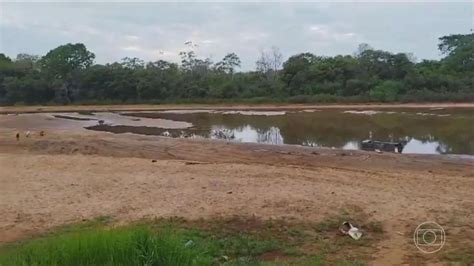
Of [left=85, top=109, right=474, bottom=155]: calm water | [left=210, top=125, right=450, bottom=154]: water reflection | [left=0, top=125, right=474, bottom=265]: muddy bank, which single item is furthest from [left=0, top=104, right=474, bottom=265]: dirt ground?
[left=85, top=109, right=474, bottom=155]: calm water

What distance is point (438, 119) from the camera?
30.4 m

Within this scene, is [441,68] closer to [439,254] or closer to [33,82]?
[33,82]

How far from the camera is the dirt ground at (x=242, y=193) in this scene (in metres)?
7.94

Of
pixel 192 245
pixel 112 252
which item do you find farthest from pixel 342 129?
pixel 112 252

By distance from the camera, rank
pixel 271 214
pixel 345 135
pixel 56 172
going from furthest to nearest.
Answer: pixel 345 135, pixel 56 172, pixel 271 214

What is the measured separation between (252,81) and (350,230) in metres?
47.7

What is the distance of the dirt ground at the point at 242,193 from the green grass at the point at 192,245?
0.44 m

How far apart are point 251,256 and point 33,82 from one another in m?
48.0

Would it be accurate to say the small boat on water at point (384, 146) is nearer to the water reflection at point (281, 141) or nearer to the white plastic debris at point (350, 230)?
the water reflection at point (281, 141)

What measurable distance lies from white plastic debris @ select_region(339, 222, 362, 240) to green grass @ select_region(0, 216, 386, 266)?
0.12 m

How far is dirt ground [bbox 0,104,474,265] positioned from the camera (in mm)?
7938

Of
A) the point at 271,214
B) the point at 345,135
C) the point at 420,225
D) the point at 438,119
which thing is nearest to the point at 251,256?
the point at 271,214

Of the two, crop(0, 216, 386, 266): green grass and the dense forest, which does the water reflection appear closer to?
crop(0, 216, 386, 266): green grass

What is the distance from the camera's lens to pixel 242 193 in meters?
9.62
